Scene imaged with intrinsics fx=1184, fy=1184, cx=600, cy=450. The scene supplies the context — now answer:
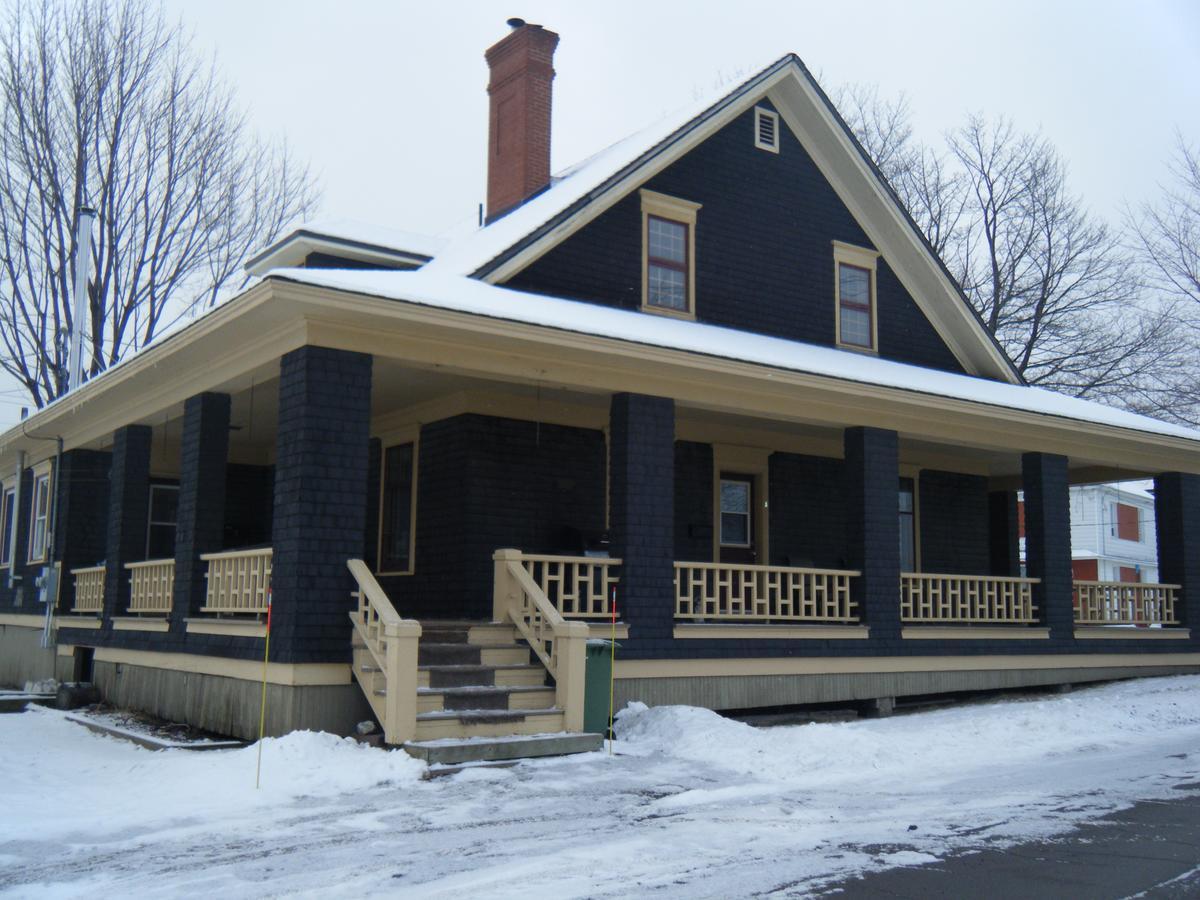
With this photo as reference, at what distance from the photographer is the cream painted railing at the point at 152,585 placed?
14797 mm

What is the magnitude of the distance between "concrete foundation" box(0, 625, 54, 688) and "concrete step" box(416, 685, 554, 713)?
10355 millimetres

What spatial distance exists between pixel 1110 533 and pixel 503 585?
43.0 meters

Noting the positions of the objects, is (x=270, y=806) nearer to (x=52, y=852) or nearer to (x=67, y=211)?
(x=52, y=852)

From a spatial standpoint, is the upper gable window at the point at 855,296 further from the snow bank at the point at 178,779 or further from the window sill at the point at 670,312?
the snow bank at the point at 178,779

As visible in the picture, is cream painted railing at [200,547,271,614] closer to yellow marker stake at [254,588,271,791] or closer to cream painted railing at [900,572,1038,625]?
yellow marker stake at [254,588,271,791]

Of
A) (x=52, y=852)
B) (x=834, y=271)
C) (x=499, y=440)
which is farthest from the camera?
(x=834, y=271)

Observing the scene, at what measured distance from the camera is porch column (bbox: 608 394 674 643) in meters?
13.8

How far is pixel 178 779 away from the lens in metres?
9.88

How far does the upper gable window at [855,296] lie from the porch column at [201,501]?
9.73m

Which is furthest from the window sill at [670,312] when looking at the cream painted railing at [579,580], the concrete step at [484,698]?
the concrete step at [484,698]

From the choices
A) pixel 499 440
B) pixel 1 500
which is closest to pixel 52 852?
pixel 499 440

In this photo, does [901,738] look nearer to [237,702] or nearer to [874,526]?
[874,526]

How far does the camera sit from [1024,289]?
36438 millimetres

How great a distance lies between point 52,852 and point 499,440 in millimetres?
8633
